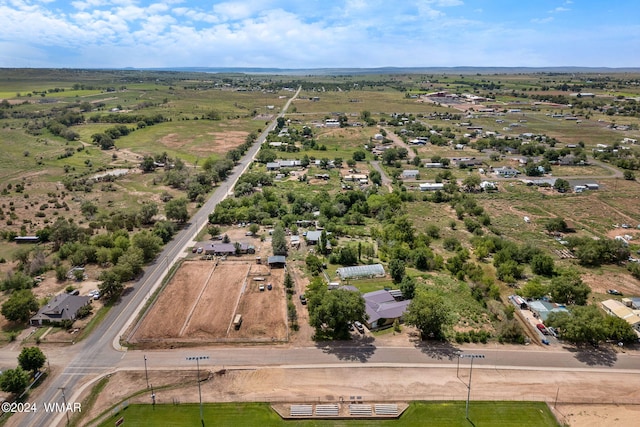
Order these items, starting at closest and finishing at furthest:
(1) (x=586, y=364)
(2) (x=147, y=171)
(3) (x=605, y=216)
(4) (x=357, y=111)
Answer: (1) (x=586, y=364) < (3) (x=605, y=216) < (2) (x=147, y=171) < (4) (x=357, y=111)

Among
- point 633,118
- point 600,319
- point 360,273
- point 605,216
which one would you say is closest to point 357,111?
point 633,118

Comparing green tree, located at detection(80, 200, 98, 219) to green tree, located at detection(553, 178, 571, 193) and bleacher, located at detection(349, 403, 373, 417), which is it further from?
green tree, located at detection(553, 178, 571, 193)

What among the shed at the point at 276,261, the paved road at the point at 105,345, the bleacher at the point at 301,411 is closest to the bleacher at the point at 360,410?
the bleacher at the point at 301,411

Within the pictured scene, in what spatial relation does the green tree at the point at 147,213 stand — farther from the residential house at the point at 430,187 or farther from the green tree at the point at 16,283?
the residential house at the point at 430,187

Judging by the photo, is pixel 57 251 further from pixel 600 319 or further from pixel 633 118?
pixel 633 118

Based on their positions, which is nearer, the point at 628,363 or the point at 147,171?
the point at 628,363

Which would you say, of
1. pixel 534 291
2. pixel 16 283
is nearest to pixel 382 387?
pixel 534 291
